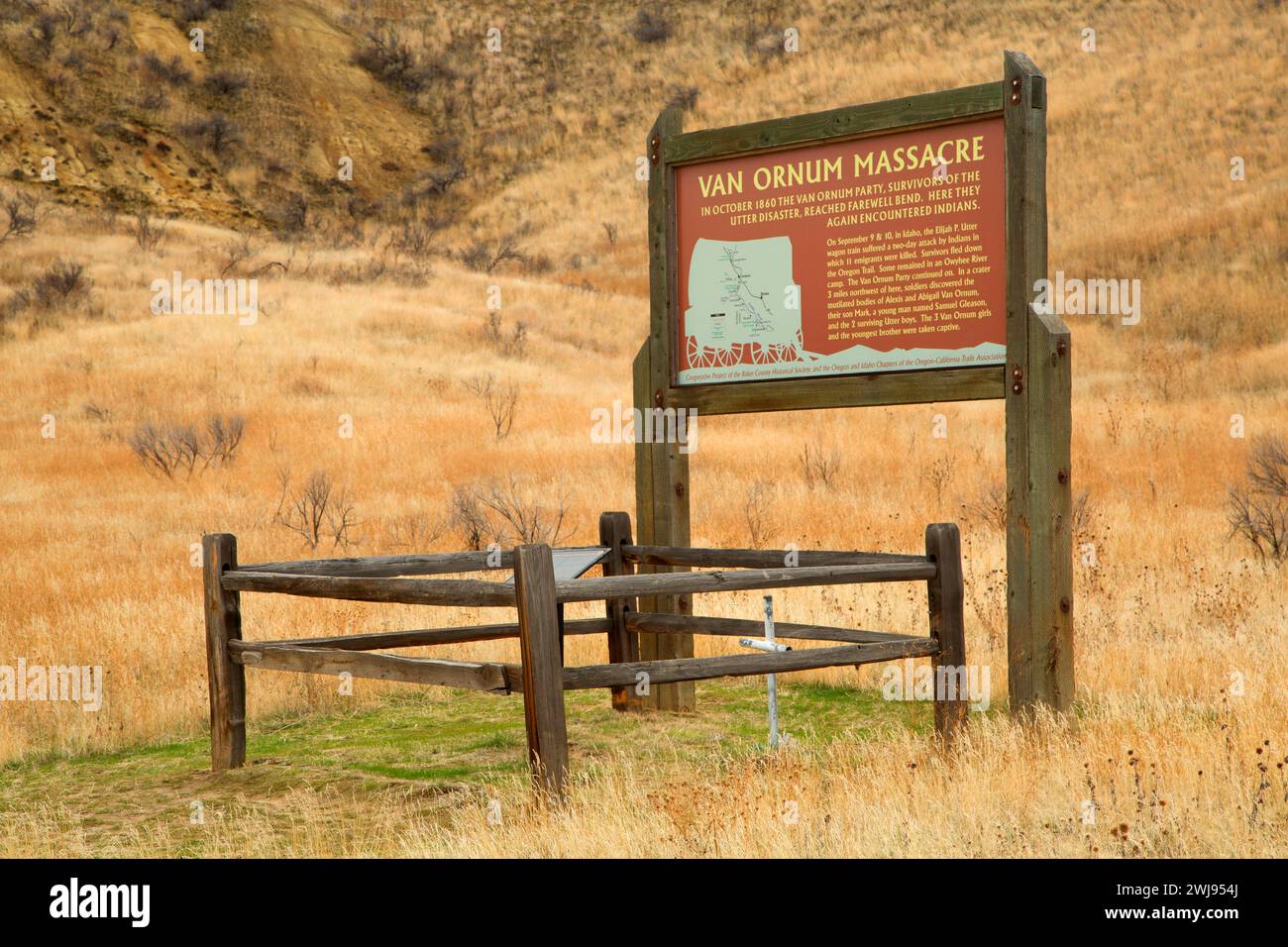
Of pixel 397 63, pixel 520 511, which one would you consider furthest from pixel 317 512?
pixel 397 63

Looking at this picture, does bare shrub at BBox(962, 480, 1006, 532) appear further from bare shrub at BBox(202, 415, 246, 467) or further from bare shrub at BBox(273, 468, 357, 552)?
bare shrub at BBox(202, 415, 246, 467)

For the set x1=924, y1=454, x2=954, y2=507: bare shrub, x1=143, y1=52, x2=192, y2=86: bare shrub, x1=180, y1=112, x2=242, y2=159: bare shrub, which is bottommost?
x1=924, y1=454, x2=954, y2=507: bare shrub

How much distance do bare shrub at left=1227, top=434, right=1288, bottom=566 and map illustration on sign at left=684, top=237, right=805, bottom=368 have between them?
5780mm

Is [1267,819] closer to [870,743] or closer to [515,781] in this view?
[870,743]

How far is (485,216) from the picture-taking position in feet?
184

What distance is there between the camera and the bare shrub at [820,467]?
18020 millimetres

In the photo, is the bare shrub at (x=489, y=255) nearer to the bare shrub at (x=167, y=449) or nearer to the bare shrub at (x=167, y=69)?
the bare shrub at (x=167, y=69)

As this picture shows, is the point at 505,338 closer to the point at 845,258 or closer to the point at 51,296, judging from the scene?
the point at 51,296

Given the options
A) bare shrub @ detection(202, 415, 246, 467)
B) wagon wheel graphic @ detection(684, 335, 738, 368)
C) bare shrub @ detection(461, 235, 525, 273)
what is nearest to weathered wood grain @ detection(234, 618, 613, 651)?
wagon wheel graphic @ detection(684, 335, 738, 368)

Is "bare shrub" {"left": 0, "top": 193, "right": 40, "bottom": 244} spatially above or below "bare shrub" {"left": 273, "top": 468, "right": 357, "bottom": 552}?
above

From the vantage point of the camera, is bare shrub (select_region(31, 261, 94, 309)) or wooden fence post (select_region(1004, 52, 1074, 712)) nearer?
wooden fence post (select_region(1004, 52, 1074, 712))

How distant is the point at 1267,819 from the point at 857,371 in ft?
11.5

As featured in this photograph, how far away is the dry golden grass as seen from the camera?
5.23 meters

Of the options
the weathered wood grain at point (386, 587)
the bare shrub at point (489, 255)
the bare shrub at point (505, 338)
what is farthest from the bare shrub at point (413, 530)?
the bare shrub at point (489, 255)
